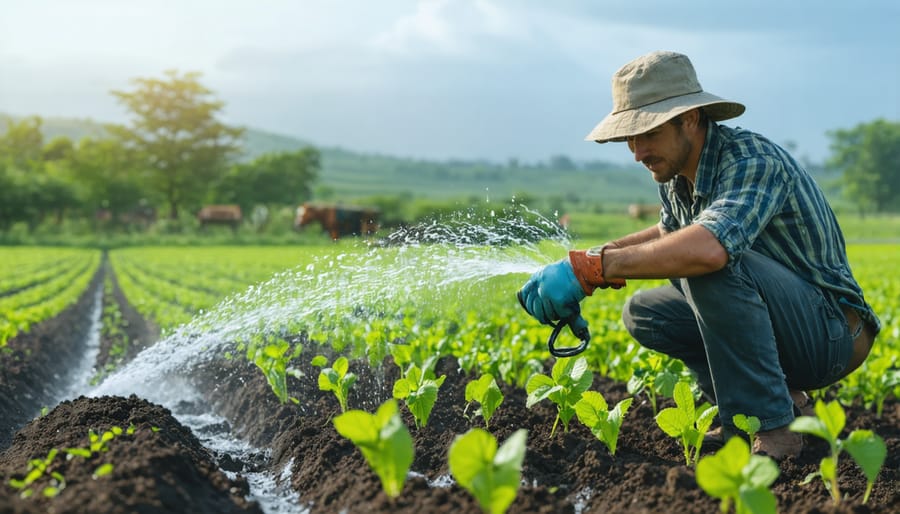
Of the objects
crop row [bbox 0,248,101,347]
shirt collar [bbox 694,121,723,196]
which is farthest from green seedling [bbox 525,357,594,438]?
crop row [bbox 0,248,101,347]

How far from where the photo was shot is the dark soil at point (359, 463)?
2.20 m

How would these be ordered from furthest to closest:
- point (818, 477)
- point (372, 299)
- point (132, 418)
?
point (372, 299), point (132, 418), point (818, 477)

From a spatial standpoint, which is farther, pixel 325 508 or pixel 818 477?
pixel 818 477

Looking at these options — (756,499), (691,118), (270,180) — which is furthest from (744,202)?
(270,180)

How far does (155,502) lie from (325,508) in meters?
0.57

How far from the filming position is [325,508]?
2498mm

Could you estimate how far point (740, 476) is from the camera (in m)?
1.93

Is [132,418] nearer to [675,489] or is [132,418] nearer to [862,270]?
[675,489]

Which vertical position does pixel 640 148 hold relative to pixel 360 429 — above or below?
above

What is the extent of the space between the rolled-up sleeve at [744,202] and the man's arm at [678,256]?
0.04 metres

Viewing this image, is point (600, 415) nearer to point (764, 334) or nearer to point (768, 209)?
point (764, 334)

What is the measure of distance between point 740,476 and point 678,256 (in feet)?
2.99

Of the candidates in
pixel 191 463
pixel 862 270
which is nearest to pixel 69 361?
pixel 191 463

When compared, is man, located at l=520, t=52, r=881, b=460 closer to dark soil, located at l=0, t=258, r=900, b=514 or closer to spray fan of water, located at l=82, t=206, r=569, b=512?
dark soil, located at l=0, t=258, r=900, b=514
